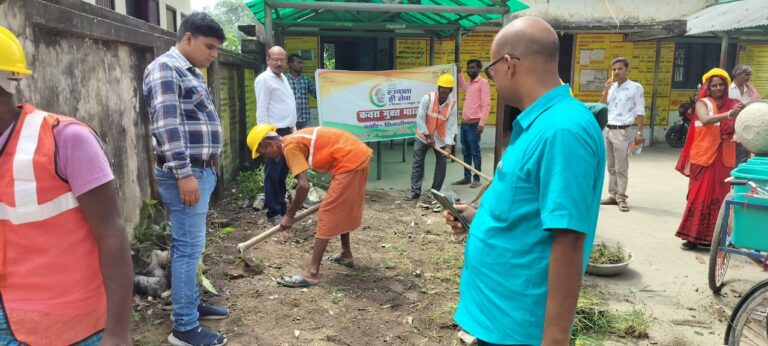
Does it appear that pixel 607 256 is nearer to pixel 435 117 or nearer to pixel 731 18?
pixel 435 117

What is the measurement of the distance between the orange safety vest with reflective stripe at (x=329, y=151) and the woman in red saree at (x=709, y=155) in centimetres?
332

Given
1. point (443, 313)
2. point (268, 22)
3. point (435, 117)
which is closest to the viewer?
point (443, 313)

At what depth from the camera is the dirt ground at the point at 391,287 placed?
11.0ft

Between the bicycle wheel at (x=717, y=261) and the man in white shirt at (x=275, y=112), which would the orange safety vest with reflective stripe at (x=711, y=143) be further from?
the man in white shirt at (x=275, y=112)

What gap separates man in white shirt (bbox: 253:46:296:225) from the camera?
5.74 m

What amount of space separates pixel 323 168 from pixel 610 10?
958 cm

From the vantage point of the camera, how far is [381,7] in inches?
265

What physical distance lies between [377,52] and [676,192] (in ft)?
21.5

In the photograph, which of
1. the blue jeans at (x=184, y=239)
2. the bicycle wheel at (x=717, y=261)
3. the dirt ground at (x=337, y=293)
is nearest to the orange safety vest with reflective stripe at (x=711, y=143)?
the bicycle wheel at (x=717, y=261)

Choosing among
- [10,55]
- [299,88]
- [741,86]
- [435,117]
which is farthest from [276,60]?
[741,86]

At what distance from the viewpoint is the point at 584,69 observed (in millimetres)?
11438

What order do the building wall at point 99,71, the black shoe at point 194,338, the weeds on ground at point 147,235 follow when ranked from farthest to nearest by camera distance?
the weeds on ground at point 147,235 < the black shoe at point 194,338 < the building wall at point 99,71

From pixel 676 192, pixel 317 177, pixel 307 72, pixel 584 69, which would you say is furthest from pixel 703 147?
pixel 307 72

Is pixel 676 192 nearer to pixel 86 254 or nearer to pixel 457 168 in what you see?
pixel 457 168
